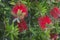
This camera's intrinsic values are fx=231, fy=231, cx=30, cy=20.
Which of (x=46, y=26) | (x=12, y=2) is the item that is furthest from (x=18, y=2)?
(x=46, y=26)

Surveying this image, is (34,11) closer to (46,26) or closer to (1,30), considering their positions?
(46,26)

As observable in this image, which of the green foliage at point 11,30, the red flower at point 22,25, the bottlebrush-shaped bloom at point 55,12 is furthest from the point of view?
the bottlebrush-shaped bloom at point 55,12

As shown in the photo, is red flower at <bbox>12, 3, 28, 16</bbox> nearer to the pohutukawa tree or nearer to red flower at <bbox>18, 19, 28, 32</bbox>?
the pohutukawa tree

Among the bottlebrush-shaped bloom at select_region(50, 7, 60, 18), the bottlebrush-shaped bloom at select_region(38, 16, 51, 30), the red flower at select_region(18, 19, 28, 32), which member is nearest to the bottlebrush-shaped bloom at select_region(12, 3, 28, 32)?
the red flower at select_region(18, 19, 28, 32)

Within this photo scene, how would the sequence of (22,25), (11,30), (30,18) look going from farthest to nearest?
(30,18)
(22,25)
(11,30)

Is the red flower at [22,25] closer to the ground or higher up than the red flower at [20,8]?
closer to the ground

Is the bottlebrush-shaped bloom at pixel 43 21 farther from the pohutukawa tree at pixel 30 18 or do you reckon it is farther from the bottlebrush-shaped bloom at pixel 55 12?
the bottlebrush-shaped bloom at pixel 55 12

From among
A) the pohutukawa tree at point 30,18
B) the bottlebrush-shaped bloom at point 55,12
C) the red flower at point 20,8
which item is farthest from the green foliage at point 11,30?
the bottlebrush-shaped bloom at point 55,12

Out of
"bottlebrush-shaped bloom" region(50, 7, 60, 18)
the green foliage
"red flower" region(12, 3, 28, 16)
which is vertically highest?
"red flower" region(12, 3, 28, 16)

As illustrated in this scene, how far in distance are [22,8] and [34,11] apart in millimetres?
212

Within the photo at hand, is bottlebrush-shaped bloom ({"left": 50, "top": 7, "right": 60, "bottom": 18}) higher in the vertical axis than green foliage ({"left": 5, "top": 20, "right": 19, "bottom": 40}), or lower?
higher

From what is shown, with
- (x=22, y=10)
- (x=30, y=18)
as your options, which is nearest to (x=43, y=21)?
(x=30, y=18)

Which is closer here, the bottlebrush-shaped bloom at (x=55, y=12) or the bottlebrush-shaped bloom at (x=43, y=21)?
the bottlebrush-shaped bloom at (x=43, y=21)

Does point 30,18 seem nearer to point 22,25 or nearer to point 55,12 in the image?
point 22,25
